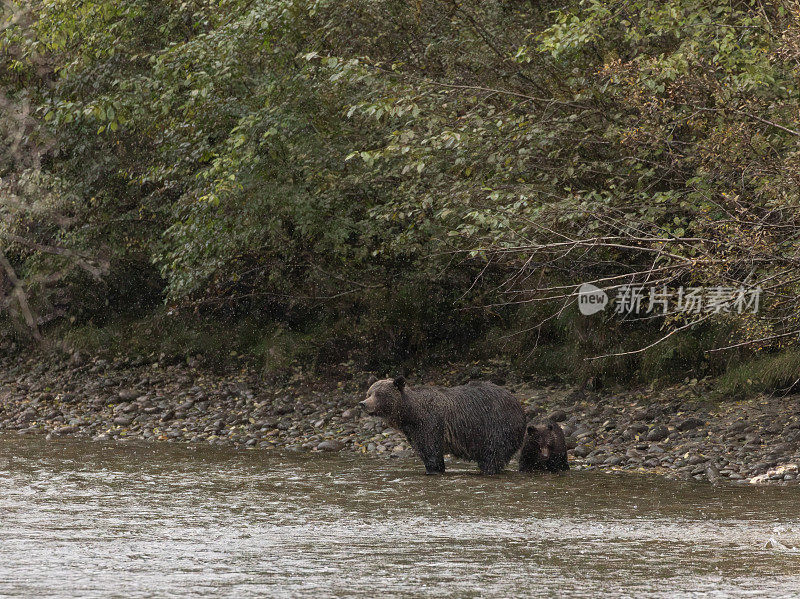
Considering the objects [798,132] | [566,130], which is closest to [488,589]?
[798,132]

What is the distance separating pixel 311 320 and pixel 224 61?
5.94 m

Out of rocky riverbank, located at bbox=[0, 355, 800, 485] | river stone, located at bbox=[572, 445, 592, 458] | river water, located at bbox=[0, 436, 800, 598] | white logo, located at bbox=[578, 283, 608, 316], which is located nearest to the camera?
river water, located at bbox=[0, 436, 800, 598]

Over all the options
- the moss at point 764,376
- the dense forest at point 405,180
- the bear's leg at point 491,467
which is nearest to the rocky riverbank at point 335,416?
the moss at point 764,376

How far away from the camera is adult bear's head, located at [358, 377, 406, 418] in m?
11.1

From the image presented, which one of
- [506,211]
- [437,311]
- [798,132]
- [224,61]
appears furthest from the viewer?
[437,311]

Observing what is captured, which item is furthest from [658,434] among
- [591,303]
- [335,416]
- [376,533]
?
[376,533]

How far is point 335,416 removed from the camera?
14914 mm

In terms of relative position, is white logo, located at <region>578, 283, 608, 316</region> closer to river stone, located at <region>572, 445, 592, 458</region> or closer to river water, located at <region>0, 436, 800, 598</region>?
river stone, located at <region>572, 445, 592, 458</region>

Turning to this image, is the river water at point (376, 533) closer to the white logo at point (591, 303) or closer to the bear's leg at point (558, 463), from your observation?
the bear's leg at point (558, 463)

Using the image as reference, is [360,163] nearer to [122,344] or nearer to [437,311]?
[437,311]

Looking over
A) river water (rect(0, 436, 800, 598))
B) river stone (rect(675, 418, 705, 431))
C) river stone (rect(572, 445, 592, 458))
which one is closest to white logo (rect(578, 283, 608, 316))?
river stone (rect(675, 418, 705, 431))

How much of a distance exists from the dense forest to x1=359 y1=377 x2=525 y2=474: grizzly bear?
1155 mm

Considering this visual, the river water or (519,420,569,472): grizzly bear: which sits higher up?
(519,420,569,472): grizzly bear

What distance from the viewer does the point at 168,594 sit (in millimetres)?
5355
